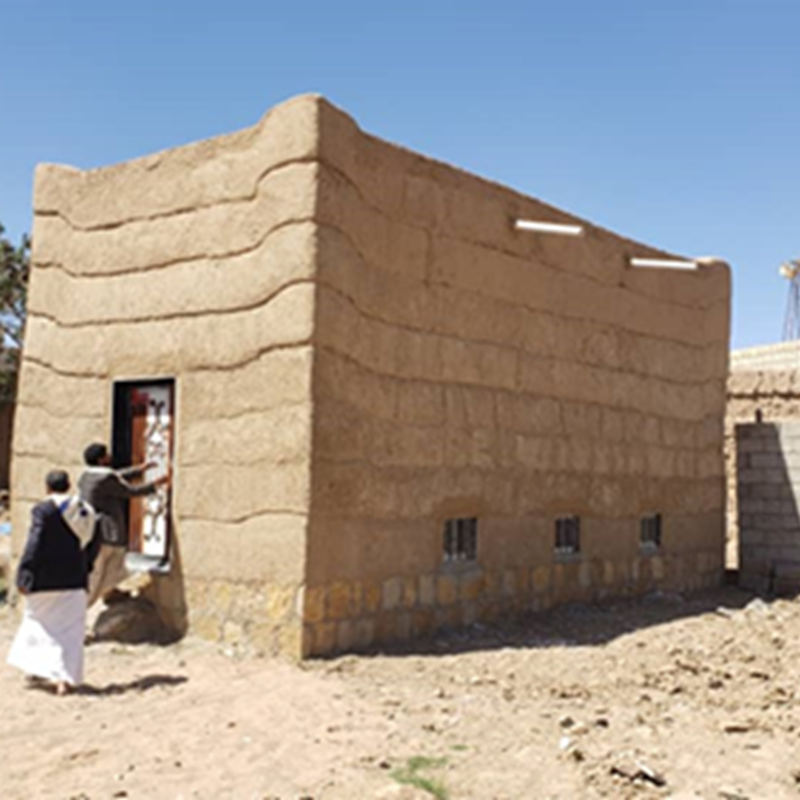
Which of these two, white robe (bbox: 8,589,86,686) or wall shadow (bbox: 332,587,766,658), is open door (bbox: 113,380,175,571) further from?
wall shadow (bbox: 332,587,766,658)

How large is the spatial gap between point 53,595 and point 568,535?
490 centimetres

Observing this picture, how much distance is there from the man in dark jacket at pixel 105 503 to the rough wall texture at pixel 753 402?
929 centimetres

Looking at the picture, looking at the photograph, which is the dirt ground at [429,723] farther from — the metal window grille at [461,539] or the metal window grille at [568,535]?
the metal window grille at [568,535]

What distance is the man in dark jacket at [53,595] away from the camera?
650 centimetres

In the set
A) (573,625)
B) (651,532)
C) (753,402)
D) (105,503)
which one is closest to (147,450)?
(105,503)

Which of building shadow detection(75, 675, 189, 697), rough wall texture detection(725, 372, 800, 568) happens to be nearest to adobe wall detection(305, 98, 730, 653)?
building shadow detection(75, 675, 189, 697)

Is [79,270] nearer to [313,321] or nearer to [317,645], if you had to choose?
[313,321]

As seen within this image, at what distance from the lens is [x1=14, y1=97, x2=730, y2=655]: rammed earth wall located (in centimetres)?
727

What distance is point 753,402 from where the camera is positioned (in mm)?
14875

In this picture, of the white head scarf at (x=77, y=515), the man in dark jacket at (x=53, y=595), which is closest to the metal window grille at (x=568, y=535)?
the white head scarf at (x=77, y=515)

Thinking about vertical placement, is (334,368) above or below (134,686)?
above

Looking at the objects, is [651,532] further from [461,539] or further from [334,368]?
[334,368]

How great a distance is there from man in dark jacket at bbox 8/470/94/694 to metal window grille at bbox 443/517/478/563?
295cm

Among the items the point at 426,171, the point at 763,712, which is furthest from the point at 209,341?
the point at 763,712
